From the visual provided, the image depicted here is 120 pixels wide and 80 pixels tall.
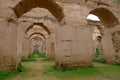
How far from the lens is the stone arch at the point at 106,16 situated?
388 inches

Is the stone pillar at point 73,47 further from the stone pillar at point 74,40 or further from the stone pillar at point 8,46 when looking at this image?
the stone pillar at point 8,46

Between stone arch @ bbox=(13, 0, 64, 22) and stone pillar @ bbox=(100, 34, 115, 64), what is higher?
stone arch @ bbox=(13, 0, 64, 22)

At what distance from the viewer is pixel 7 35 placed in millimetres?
7312

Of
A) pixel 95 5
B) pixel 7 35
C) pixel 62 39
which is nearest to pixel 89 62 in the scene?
pixel 62 39

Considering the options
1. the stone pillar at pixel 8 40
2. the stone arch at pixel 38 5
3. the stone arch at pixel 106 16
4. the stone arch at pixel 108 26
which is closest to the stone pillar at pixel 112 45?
the stone arch at pixel 108 26

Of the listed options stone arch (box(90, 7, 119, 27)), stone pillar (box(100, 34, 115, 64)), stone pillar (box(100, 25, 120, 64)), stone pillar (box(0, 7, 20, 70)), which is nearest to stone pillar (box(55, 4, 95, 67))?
stone arch (box(90, 7, 119, 27))

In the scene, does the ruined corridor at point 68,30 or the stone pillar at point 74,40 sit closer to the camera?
the ruined corridor at point 68,30

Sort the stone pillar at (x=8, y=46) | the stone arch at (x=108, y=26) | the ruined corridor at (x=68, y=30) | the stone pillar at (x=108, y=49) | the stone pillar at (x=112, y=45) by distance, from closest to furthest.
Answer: the stone pillar at (x=8, y=46) → the ruined corridor at (x=68, y=30) → the stone arch at (x=108, y=26) → the stone pillar at (x=112, y=45) → the stone pillar at (x=108, y=49)

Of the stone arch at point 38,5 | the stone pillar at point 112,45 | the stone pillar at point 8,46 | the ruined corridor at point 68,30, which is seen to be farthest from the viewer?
the stone pillar at point 112,45

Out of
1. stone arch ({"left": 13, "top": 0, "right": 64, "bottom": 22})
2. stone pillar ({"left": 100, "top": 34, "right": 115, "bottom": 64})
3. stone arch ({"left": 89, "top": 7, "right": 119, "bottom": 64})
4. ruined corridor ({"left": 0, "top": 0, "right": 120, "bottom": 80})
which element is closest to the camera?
ruined corridor ({"left": 0, "top": 0, "right": 120, "bottom": 80})

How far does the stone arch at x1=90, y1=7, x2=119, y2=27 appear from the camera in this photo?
984cm

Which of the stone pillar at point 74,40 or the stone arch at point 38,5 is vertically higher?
the stone arch at point 38,5

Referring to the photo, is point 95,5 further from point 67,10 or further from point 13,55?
point 13,55

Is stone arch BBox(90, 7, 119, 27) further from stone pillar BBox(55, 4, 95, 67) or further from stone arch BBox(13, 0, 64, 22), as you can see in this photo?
stone arch BBox(13, 0, 64, 22)
